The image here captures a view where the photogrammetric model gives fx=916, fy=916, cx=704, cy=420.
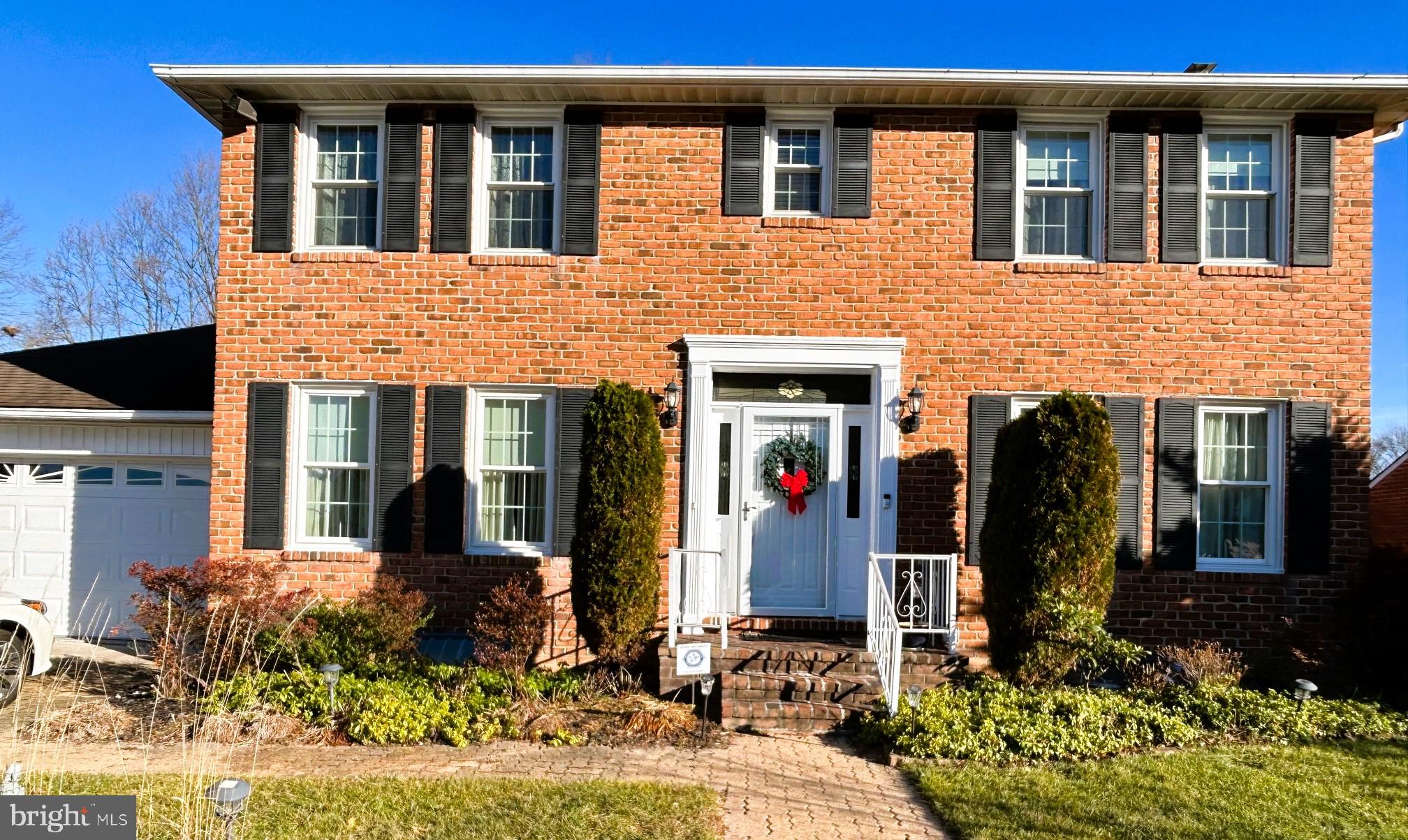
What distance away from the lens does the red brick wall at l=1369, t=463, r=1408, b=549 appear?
14367 mm

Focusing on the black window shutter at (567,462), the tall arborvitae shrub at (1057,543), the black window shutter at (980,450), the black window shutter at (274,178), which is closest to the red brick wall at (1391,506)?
the black window shutter at (980,450)

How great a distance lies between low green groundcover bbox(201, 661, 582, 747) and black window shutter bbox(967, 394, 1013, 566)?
13.1ft

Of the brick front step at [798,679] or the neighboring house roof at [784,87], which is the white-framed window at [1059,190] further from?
the brick front step at [798,679]

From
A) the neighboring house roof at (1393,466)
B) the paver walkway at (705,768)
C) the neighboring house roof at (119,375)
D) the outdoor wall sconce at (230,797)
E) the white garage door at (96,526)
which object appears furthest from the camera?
the neighboring house roof at (1393,466)

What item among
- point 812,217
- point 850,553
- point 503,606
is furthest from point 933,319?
point 503,606

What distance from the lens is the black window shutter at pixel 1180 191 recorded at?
8.70 m

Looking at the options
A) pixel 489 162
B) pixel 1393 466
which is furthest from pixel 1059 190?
pixel 1393 466

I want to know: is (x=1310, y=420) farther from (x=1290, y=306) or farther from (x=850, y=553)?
(x=850, y=553)

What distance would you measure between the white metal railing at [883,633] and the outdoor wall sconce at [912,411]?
129 centimetres

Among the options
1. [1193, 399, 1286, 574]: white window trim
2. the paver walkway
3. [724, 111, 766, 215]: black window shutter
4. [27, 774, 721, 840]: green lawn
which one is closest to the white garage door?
the paver walkway

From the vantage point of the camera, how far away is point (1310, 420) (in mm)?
8570

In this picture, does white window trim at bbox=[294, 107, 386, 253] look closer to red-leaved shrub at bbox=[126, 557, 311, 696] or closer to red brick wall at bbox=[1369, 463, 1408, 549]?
red-leaved shrub at bbox=[126, 557, 311, 696]

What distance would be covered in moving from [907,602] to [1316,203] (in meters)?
5.39

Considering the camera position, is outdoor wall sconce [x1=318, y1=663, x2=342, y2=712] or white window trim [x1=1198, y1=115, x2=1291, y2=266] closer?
outdoor wall sconce [x1=318, y1=663, x2=342, y2=712]
